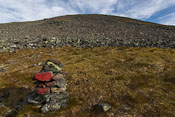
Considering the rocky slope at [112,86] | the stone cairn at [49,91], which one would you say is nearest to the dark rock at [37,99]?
the stone cairn at [49,91]

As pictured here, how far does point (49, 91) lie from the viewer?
28.8 feet

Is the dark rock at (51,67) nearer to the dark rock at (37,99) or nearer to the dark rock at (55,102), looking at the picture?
the dark rock at (55,102)

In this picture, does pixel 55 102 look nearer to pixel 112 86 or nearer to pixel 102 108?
pixel 102 108

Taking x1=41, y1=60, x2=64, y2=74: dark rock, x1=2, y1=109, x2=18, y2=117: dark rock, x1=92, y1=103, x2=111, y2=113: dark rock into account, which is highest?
x1=41, y1=60, x2=64, y2=74: dark rock

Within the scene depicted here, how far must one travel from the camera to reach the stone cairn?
27.2 feet

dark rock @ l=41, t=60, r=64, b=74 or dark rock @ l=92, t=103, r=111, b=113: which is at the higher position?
dark rock @ l=41, t=60, r=64, b=74

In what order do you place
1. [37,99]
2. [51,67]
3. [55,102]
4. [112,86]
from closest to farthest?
[55,102] < [37,99] < [51,67] < [112,86]

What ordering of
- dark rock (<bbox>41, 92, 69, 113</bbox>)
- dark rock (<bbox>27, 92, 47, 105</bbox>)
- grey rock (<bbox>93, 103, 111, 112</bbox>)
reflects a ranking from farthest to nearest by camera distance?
dark rock (<bbox>27, 92, 47, 105</bbox>), dark rock (<bbox>41, 92, 69, 113</bbox>), grey rock (<bbox>93, 103, 111, 112</bbox>)

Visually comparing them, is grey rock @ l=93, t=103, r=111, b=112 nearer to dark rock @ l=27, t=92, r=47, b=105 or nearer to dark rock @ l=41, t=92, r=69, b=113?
dark rock @ l=41, t=92, r=69, b=113

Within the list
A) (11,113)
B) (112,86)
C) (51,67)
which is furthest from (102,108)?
(11,113)

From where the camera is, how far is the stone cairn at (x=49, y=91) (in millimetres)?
8285

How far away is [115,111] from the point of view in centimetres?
784

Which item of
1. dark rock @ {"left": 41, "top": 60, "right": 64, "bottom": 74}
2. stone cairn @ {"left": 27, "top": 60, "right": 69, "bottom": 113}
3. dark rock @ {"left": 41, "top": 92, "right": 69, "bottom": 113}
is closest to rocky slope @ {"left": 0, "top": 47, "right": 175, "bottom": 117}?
dark rock @ {"left": 41, "top": 92, "right": 69, "bottom": 113}

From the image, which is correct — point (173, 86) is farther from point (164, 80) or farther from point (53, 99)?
point (53, 99)
